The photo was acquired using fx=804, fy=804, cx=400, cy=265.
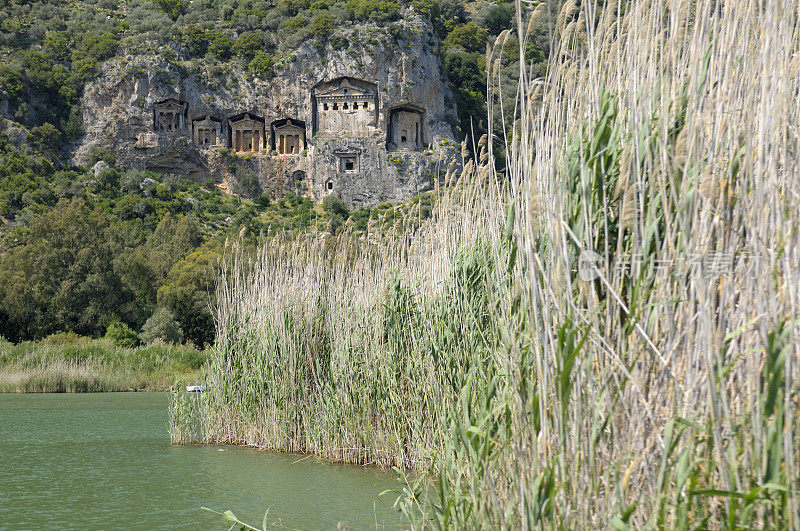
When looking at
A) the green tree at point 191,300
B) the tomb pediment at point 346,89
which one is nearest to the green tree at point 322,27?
the tomb pediment at point 346,89

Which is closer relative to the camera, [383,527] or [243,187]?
[383,527]

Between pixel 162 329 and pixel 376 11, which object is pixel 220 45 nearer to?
pixel 376 11

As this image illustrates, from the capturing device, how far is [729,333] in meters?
2.11

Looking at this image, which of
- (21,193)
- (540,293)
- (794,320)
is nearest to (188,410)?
(540,293)

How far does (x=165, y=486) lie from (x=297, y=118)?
164 feet

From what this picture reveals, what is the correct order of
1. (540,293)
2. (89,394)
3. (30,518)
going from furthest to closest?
(89,394), (30,518), (540,293)

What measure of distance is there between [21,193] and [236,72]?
1884 centimetres

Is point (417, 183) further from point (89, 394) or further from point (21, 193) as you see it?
point (89, 394)

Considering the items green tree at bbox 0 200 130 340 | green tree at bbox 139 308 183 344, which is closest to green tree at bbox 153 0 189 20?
green tree at bbox 0 200 130 340

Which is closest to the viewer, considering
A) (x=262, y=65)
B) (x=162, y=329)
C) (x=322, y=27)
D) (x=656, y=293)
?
(x=656, y=293)

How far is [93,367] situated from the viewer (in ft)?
69.5

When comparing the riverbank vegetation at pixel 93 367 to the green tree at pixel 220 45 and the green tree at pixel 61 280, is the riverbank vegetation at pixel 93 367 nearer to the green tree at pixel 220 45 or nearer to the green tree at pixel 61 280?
the green tree at pixel 61 280

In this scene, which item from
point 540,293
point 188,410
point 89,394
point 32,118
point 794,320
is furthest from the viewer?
point 32,118

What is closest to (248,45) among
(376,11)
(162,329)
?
(376,11)
